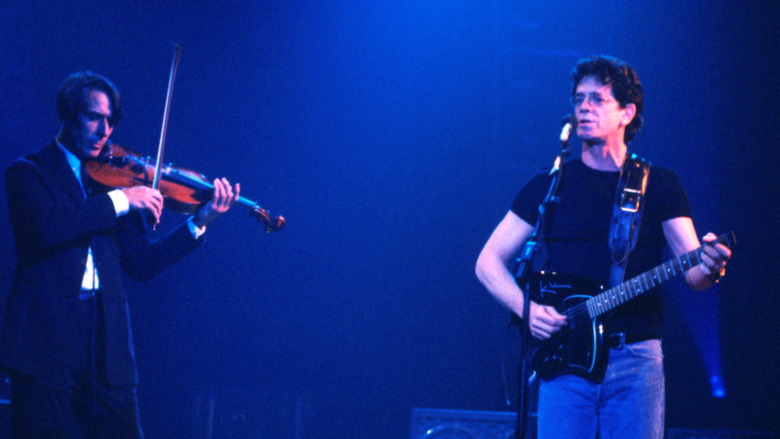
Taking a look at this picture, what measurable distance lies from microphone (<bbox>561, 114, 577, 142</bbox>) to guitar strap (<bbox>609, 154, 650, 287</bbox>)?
0.30m

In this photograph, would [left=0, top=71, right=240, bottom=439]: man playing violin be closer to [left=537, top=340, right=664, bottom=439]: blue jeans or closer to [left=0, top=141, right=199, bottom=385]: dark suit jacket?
[left=0, top=141, right=199, bottom=385]: dark suit jacket

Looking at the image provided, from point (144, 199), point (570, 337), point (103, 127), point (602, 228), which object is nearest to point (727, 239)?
point (602, 228)

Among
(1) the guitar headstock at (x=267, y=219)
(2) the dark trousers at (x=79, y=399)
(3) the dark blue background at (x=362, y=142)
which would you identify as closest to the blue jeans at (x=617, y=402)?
(2) the dark trousers at (x=79, y=399)

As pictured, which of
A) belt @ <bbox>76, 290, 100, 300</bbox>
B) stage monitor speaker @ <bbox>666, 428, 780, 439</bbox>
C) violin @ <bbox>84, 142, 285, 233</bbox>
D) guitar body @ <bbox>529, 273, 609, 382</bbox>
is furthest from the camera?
stage monitor speaker @ <bbox>666, 428, 780, 439</bbox>

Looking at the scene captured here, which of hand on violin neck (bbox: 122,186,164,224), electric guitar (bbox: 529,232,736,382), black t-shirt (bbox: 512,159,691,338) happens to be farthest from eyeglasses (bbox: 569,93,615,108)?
hand on violin neck (bbox: 122,186,164,224)

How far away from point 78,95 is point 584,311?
208 cm

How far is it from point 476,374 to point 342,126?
1.82 metres

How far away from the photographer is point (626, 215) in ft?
8.11

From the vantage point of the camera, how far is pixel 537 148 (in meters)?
4.75

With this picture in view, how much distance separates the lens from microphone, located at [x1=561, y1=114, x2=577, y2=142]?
2.35m

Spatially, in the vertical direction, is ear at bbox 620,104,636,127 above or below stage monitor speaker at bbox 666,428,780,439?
above

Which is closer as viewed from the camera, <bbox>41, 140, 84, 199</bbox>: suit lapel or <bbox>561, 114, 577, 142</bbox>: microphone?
<bbox>561, 114, 577, 142</bbox>: microphone

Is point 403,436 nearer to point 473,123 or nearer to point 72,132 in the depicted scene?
point 473,123

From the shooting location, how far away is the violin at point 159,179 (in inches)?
118
